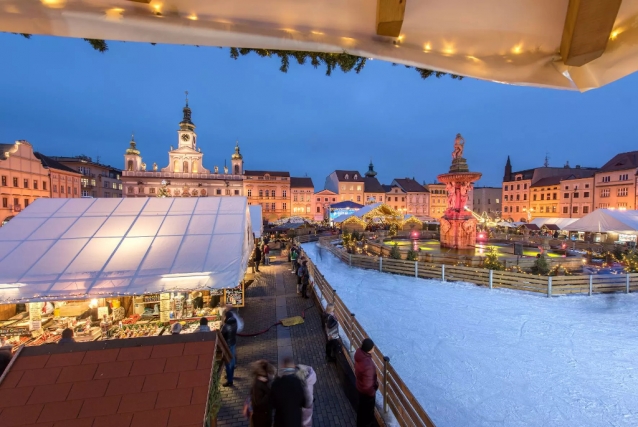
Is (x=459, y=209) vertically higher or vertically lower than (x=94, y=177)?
lower

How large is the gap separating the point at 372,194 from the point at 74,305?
195 feet

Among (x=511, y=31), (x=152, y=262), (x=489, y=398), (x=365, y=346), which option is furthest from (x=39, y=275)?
(x=489, y=398)

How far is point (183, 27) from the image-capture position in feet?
5.46

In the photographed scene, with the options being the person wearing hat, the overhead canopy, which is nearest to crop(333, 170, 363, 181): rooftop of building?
→ the person wearing hat

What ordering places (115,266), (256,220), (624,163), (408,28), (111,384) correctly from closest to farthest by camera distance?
(408,28)
(111,384)
(115,266)
(256,220)
(624,163)

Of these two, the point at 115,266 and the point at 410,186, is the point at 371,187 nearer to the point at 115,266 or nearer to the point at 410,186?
the point at 410,186

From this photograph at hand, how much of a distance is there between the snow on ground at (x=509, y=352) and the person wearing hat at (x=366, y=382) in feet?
4.86

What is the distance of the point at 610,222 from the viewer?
62.7 ft

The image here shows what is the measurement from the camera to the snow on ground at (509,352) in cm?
543

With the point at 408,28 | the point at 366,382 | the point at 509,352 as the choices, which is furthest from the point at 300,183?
the point at 408,28

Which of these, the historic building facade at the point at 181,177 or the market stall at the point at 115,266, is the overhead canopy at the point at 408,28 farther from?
the historic building facade at the point at 181,177

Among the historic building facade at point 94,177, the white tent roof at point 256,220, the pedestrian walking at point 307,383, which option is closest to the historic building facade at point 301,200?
the historic building facade at point 94,177

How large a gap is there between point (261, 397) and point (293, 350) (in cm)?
394

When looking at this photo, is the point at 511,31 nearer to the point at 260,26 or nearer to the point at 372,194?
the point at 260,26
